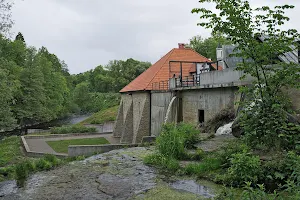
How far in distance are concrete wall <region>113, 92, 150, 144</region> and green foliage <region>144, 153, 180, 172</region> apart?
42.5 feet

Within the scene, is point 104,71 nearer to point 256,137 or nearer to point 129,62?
point 129,62

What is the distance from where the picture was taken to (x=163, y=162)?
28.8ft

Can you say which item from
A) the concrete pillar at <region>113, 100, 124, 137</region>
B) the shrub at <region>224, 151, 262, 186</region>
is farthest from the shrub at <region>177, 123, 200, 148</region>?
the concrete pillar at <region>113, 100, 124, 137</region>

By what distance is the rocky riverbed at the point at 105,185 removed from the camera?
21.5ft

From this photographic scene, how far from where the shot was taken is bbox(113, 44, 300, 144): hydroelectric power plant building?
13.3m

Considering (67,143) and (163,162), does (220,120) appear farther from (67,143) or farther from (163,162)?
(67,143)

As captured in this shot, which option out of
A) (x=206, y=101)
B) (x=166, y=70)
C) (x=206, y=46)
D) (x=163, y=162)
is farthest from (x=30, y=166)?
(x=206, y=46)

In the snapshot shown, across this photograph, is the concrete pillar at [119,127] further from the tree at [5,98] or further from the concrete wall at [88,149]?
the concrete wall at [88,149]

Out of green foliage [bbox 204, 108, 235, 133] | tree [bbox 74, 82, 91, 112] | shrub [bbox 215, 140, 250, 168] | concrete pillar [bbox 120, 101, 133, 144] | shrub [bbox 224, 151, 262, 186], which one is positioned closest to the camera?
shrub [bbox 224, 151, 262, 186]

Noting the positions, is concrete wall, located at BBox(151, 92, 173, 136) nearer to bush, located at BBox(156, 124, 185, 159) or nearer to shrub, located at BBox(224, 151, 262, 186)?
bush, located at BBox(156, 124, 185, 159)

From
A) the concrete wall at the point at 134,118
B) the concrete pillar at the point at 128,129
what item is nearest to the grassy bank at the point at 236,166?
the concrete wall at the point at 134,118

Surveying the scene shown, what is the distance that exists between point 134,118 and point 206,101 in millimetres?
11554

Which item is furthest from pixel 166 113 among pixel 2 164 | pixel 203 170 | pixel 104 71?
pixel 104 71

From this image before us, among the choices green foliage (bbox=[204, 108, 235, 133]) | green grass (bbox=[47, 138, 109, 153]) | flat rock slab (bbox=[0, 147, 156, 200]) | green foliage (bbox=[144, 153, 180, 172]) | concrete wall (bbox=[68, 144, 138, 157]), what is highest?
green foliage (bbox=[204, 108, 235, 133])
